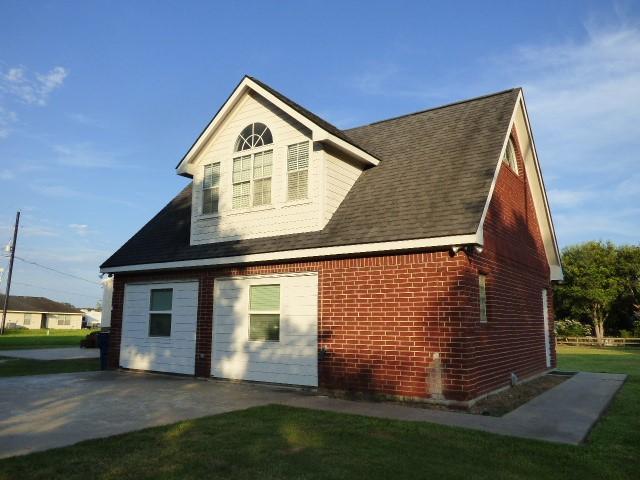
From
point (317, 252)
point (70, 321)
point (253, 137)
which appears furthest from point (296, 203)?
point (70, 321)

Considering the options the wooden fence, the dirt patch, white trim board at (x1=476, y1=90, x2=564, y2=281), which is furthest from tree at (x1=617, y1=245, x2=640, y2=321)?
the dirt patch

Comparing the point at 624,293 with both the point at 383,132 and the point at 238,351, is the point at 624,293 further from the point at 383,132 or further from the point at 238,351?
the point at 238,351

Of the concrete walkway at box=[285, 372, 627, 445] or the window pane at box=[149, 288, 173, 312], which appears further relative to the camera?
the window pane at box=[149, 288, 173, 312]

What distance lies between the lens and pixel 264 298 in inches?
481

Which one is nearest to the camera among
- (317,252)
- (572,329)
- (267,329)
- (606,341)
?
(317,252)

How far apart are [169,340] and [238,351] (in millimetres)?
2638

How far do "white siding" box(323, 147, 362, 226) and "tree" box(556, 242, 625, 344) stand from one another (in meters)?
36.1

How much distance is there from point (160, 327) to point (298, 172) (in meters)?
6.20

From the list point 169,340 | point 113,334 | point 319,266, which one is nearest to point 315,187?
point 319,266

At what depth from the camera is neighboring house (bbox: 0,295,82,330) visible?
78125 millimetres

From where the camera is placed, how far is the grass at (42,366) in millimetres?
14531

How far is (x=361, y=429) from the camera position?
7168 millimetres

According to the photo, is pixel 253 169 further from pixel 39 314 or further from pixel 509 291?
pixel 39 314

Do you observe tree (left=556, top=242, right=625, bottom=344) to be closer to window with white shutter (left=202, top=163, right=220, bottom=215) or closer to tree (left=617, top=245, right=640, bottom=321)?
tree (left=617, top=245, right=640, bottom=321)
